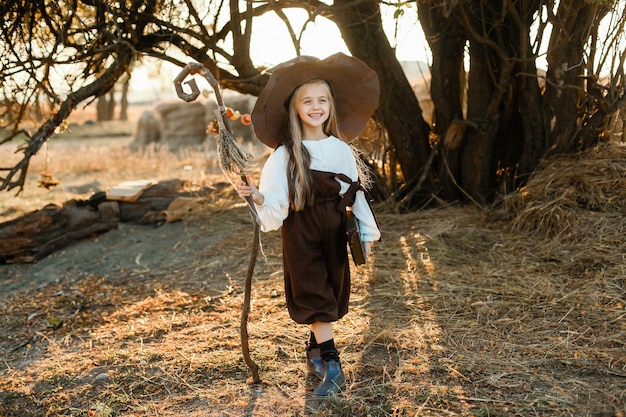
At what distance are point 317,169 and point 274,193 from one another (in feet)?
0.85

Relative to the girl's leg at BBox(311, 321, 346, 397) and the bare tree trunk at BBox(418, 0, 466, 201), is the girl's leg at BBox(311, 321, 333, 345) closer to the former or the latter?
the girl's leg at BBox(311, 321, 346, 397)

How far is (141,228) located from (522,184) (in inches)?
146

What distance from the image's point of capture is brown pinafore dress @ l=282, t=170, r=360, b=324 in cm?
331

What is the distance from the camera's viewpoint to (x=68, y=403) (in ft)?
11.1

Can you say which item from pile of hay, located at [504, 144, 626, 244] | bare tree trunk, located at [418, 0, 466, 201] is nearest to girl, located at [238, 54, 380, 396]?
pile of hay, located at [504, 144, 626, 244]

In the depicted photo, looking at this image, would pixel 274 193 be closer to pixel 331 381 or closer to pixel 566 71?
pixel 331 381

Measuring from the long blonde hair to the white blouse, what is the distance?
3 cm

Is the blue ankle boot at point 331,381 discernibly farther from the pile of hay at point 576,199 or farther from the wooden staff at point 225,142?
the pile of hay at point 576,199

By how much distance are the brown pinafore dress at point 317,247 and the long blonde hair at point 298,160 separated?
0.05 m

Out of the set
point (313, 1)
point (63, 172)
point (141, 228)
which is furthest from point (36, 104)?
point (63, 172)

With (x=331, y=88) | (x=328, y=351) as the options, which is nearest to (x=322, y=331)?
(x=328, y=351)

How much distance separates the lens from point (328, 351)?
337 cm

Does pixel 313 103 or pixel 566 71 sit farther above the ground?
pixel 566 71

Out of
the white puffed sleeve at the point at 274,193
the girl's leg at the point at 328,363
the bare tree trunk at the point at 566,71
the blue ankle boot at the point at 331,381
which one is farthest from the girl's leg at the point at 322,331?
the bare tree trunk at the point at 566,71
